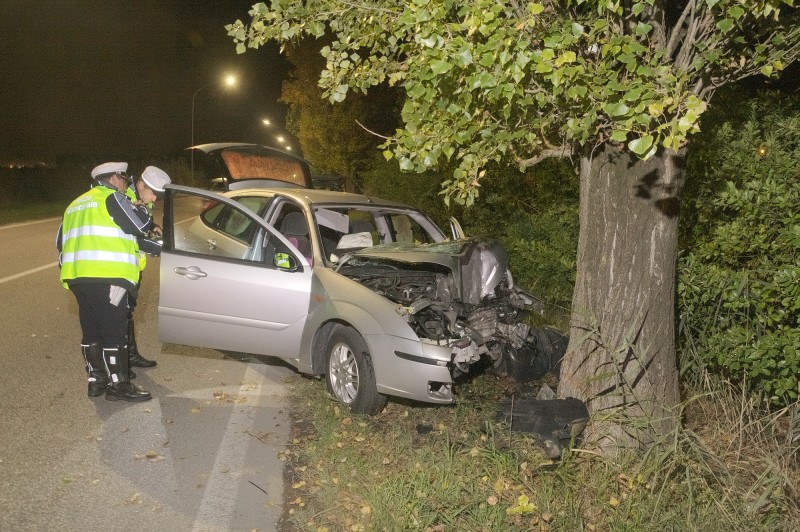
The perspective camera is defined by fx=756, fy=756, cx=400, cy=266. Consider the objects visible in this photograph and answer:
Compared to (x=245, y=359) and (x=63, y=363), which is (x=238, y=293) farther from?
(x=63, y=363)

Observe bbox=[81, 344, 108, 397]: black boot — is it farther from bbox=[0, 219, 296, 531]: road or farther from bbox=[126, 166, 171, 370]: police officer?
bbox=[126, 166, 171, 370]: police officer

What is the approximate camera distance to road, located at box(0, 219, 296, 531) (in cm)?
414

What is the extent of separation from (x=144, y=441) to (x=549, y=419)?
274 centimetres

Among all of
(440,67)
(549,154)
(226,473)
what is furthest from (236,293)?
(440,67)

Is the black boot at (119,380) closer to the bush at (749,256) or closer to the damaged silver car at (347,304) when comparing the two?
the damaged silver car at (347,304)

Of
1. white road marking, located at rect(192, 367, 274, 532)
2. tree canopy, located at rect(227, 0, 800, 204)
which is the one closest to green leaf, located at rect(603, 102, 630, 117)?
tree canopy, located at rect(227, 0, 800, 204)

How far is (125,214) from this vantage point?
5.91 m

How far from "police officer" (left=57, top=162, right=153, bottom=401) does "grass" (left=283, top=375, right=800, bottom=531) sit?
1.80m

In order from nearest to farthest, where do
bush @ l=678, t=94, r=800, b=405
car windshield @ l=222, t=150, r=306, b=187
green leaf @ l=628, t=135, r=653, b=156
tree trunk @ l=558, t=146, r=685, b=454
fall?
green leaf @ l=628, t=135, r=653, b=156 → tree trunk @ l=558, t=146, r=685, b=454 → bush @ l=678, t=94, r=800, b=405 → car windshield @ l=222, t=150, r=306, b=187

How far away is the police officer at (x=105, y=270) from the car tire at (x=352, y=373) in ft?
4.96

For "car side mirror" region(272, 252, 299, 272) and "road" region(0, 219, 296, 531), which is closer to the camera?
"road" region(0, 219, 296, 531)

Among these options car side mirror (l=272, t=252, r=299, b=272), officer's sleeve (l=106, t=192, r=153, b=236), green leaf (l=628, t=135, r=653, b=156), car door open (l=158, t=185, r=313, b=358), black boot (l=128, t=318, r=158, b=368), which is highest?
green leaf (l=628, t=135, r=653, b=156)

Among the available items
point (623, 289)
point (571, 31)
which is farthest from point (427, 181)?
point (571, 31)

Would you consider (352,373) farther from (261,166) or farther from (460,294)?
(261,166)
